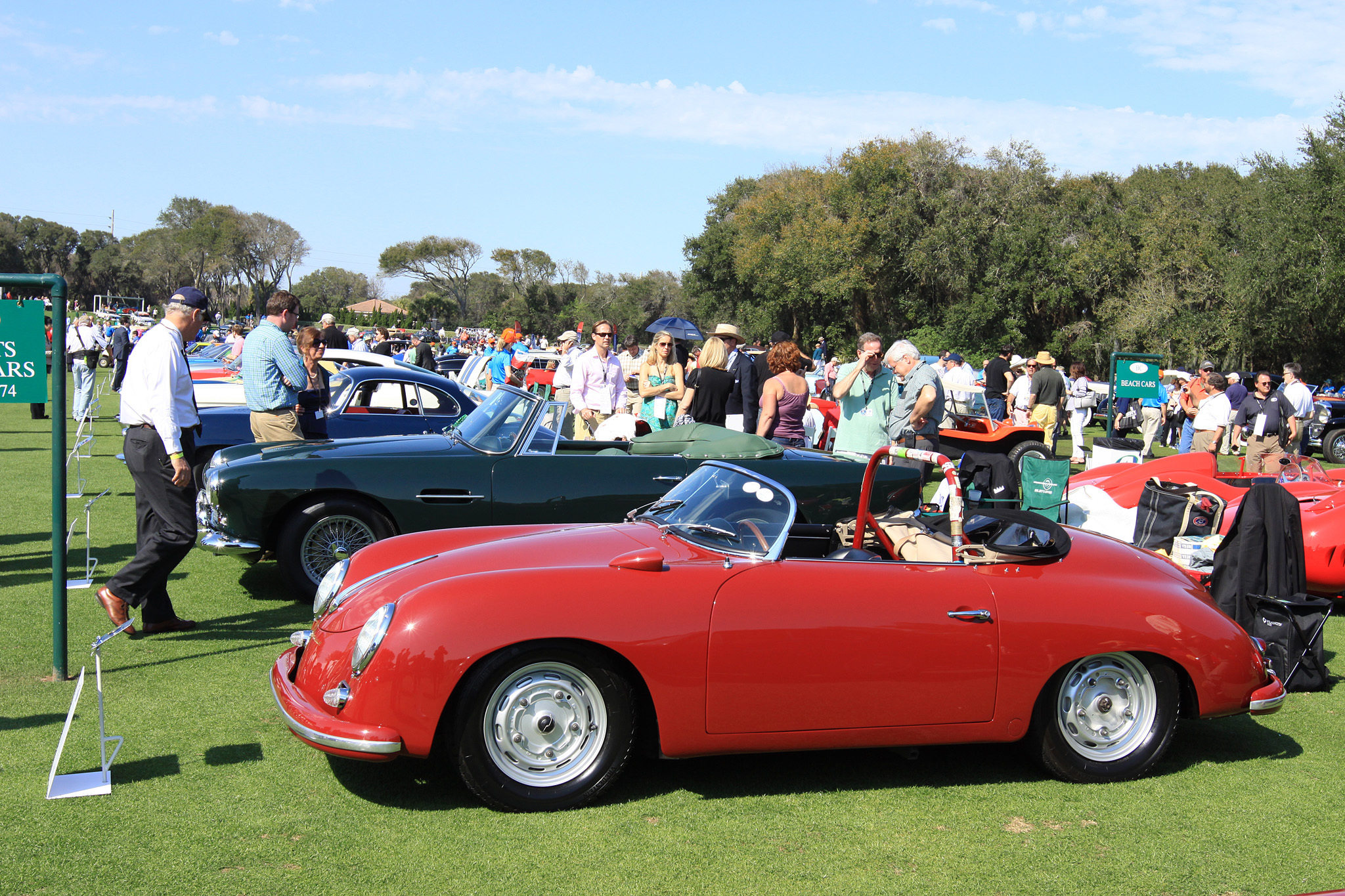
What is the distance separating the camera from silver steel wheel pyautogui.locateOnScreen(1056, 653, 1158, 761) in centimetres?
407

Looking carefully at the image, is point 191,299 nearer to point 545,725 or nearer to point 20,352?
point 20,352

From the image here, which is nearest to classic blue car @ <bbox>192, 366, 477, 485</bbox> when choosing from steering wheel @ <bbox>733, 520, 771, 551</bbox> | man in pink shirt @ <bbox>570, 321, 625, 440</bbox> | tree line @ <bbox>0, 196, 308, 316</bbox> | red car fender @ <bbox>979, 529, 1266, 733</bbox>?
man in pink shirt @ <bbox>570, 321, 625, 440</bbox>

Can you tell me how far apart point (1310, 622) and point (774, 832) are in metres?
3.69

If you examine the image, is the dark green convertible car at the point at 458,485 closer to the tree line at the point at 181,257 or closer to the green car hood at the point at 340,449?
the green car hood at the point at 340,449

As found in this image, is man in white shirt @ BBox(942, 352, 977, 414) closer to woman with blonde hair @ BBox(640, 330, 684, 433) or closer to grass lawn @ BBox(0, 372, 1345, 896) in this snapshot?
woman with blonde hair @ BBox(640, 330, 684, 433)

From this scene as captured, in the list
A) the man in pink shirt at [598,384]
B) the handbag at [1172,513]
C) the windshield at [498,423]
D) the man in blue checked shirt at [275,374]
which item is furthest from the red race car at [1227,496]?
the man in blue checked shirt at [275,374]

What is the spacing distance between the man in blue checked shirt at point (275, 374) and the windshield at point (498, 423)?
53.4 inches

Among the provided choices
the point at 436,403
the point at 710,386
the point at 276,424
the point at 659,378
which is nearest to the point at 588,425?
the point at 659,378

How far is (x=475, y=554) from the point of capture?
13.2ft

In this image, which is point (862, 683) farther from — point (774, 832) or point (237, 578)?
point (237, 578)

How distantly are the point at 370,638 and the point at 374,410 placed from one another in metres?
7.33

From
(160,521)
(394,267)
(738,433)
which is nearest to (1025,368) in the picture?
(738,433)

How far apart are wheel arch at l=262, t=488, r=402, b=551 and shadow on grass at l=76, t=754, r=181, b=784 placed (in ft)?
8.08

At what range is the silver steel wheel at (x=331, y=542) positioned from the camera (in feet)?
20.8
